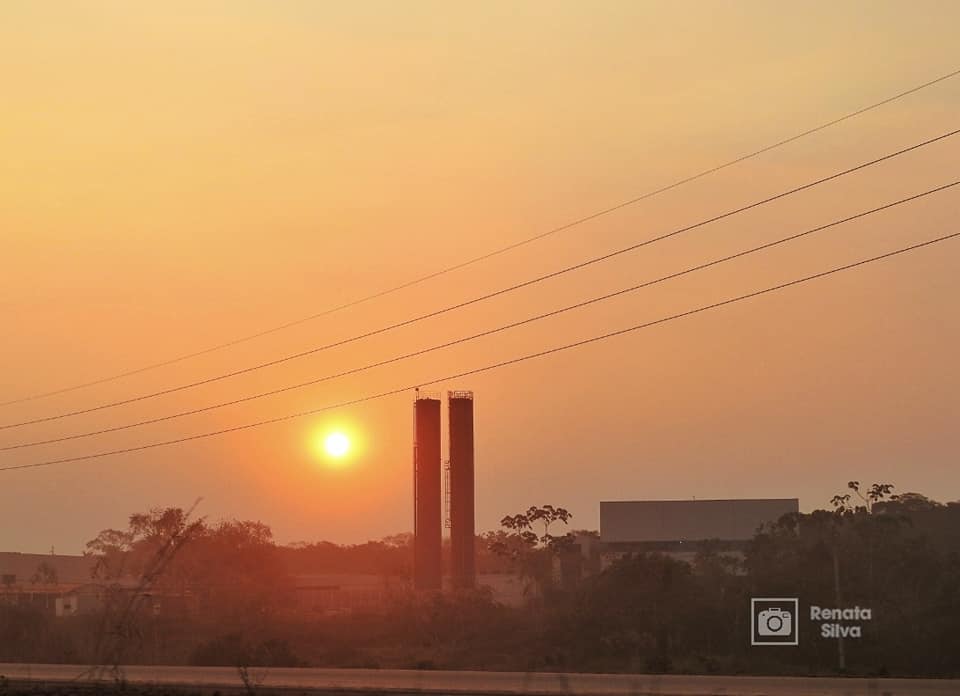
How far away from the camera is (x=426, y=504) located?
90.3 m

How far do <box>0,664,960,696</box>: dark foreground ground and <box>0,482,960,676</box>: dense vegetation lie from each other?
266 centimetres

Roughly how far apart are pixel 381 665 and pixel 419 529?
3322 centimetres

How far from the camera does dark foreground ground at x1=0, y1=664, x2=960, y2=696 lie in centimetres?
3584

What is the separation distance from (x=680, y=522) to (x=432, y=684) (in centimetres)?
6412

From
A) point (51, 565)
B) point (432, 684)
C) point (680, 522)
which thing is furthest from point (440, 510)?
point (51, 565)

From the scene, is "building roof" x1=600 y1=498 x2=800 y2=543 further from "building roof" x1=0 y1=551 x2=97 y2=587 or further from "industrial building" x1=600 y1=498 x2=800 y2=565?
"building roof" x1=0 y1=551 x2=97 y2=587

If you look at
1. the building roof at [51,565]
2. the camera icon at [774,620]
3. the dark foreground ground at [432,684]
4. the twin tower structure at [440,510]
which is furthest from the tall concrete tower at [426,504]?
the building roof at [51,565]

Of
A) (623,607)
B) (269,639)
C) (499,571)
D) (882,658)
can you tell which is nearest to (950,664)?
(882,658)

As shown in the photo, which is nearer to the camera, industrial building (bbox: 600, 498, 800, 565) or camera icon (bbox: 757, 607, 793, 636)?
camera icon (bbox: 757, 607, 793, 636)

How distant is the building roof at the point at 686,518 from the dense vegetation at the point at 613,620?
12.6 metres

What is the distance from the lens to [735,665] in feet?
173

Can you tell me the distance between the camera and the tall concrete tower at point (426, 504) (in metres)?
88.6

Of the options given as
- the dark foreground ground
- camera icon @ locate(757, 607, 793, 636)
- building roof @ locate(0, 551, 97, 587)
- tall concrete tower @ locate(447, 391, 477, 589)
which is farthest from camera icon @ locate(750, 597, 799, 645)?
building roof @ locate(0, 551, 97, 587)

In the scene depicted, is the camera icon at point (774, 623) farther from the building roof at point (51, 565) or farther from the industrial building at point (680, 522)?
the building roof at point (51, 565)
